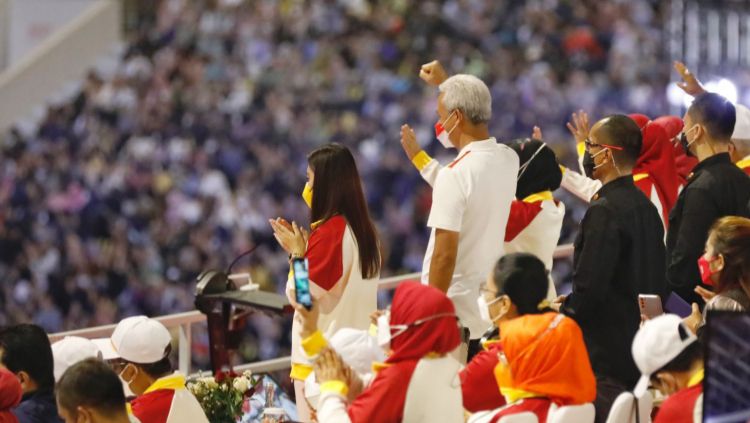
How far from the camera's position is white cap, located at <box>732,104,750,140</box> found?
25.7 feet

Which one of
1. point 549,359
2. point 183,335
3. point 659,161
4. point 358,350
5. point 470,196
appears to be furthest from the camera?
point 183,335

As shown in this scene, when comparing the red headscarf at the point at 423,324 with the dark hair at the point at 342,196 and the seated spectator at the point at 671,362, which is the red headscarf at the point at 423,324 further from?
the dark hair at the point at 342,196

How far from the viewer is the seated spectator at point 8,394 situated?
594 cm

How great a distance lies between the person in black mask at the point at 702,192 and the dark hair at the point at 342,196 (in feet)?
4.09

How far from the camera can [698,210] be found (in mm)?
6902

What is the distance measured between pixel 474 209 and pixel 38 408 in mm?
1929

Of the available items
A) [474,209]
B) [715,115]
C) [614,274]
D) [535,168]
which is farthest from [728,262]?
[535,168]

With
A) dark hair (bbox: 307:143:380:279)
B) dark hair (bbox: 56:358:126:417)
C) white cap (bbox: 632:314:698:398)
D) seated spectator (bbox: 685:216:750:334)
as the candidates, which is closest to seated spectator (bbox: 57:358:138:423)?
dark hair (bbox: 56:358:126:417)

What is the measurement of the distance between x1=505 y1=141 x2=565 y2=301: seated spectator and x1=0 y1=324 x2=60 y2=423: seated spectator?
2.10m

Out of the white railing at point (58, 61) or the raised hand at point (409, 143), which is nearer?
the raised hand at point (409, 143)

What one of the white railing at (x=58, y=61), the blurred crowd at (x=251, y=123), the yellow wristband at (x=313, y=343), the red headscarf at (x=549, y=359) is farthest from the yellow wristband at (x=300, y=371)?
the white railing at (x=58, y=61)

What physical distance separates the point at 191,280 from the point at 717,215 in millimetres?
11421

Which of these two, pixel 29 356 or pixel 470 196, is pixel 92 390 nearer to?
pixel 29 356

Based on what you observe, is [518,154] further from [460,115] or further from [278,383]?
[278,383]
